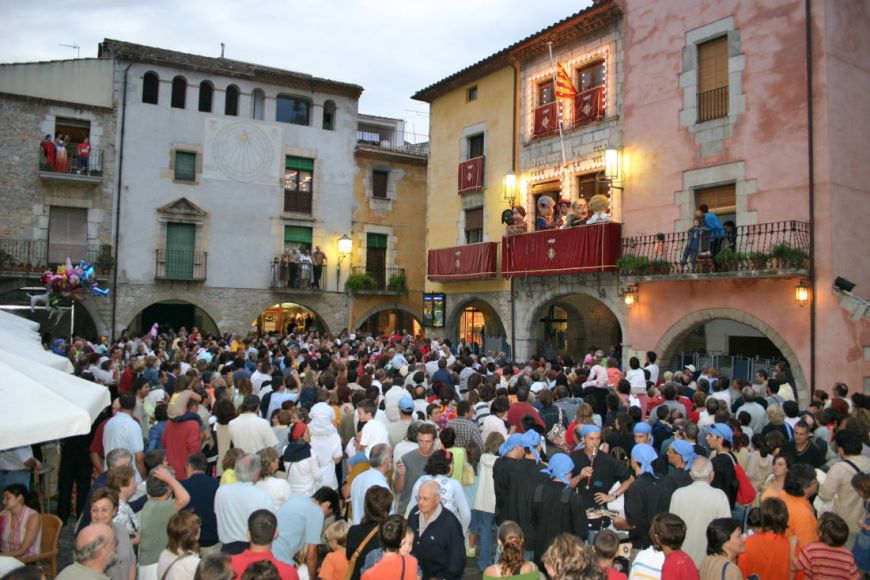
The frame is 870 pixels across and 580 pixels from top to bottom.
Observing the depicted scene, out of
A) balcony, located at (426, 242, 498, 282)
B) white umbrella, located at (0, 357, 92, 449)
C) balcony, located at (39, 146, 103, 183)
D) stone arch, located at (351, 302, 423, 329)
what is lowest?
white umbrella, located at (0, 357, 92, 449)

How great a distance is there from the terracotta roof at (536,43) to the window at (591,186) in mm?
4049

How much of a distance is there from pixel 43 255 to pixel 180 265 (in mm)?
4261

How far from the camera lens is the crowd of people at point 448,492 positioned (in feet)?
14.7

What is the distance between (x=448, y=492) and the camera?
577 centimetres

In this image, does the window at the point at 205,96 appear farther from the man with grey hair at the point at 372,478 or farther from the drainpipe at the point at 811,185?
the man with grey hair at the point at 372,478

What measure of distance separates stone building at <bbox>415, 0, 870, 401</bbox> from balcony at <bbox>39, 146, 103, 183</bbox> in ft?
39.5

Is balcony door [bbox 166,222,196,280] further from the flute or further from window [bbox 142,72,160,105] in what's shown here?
the flute

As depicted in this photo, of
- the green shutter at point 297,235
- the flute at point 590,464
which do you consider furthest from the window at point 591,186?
the flute at point 590,464

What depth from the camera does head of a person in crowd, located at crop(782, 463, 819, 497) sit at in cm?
551

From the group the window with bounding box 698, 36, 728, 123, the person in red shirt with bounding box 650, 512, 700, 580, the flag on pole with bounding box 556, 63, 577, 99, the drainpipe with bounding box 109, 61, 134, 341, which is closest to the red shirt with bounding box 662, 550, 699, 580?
the person in red shirt with bounding box 650, 512, 700, 580

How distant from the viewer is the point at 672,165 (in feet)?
53.8

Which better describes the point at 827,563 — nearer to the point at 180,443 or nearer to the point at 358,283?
the point at 180,443

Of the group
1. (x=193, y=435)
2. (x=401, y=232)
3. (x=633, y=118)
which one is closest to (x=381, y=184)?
(x=401, y=232)

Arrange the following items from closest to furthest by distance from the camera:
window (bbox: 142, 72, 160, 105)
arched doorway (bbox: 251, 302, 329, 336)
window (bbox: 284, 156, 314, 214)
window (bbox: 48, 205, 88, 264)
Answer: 1. window (bbox: 48, 205, 88, 264)
2. window (bbox: 142, 72, 160, 105)
3. window (bbox: 284, 156, 314, 214)
4. arched doorway (bbox: 251, 302, 329, 336)
